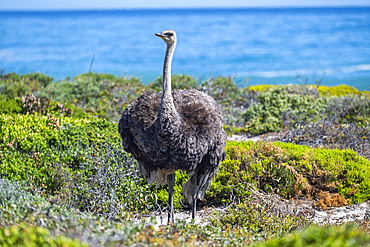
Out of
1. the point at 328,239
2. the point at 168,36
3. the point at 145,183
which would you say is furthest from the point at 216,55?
the point at 328,239

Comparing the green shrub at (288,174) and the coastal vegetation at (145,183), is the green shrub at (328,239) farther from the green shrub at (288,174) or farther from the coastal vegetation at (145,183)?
the green shrub at (288,174)

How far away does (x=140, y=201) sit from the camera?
525cm

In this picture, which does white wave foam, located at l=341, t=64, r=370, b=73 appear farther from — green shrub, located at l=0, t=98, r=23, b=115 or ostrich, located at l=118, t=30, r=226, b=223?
ostrich, located at l=118, t=30, r=226, b=223

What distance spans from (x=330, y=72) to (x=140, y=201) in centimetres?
2430

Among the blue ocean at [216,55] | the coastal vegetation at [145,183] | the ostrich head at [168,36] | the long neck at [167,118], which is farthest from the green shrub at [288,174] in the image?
the blue ocean at [216,55]

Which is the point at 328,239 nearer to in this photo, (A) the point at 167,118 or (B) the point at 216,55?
(A) the point at 167,118

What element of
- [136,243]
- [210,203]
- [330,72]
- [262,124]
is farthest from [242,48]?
[136,243]

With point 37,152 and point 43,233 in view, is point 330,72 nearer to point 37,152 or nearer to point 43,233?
point 37,152

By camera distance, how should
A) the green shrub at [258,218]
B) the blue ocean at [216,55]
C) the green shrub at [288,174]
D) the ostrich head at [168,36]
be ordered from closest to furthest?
the ostrich head at [168,36] → the green shrub at [258,218] → the green shrub at [288,174] → the blue ocean at [216,55]

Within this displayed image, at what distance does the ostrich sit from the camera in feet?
12.6

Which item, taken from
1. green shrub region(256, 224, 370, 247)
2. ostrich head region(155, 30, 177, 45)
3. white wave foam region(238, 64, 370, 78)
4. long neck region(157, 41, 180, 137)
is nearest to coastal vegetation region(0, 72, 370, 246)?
green shrub region(256, 224, 370, 247)

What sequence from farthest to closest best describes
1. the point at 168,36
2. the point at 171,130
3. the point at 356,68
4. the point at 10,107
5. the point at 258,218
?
the point at 356,68
the point at 10,107
the point at 258,218
the point at 168,36
the point at 171,130

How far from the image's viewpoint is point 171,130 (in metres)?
3.80

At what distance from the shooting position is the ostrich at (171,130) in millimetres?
3855
